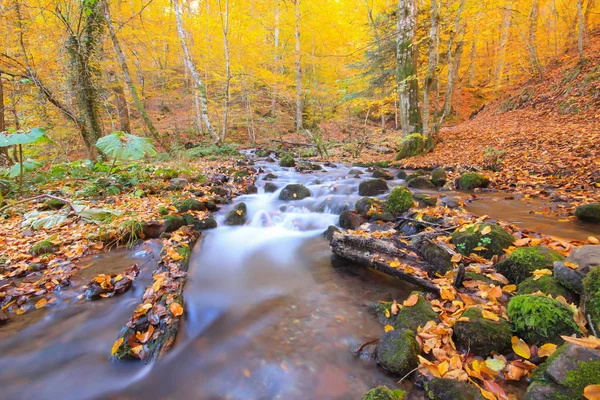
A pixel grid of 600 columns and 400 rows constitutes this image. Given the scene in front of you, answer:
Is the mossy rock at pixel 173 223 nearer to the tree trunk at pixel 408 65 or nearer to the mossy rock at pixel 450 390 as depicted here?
the mossy rock at pixel 450 390

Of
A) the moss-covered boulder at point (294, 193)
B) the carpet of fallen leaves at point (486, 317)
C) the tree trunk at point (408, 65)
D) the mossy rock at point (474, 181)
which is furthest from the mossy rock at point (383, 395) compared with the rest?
the tree trunk at point (408, 65)

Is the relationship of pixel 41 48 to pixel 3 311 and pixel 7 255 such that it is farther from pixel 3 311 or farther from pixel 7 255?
pixel 3 311

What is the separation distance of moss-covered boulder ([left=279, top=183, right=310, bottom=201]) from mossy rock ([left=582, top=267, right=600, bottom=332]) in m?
5.62

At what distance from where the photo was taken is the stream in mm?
2154

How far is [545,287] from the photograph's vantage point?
7.41 ft

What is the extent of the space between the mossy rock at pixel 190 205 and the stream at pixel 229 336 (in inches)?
56.2

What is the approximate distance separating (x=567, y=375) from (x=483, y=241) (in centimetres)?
192

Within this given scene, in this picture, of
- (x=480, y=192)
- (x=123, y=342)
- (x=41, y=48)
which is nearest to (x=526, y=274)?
(x=123, y=342)

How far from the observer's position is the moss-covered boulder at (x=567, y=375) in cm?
141

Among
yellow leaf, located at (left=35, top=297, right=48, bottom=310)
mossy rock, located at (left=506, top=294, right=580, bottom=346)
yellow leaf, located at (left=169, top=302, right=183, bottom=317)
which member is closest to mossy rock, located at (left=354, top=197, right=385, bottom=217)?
mossy rock, located at (left=506, top=294, right=580, bottom=346)

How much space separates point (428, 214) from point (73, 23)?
10997 millimetres

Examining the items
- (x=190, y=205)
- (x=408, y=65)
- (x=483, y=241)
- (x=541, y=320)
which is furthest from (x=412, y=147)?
(x=541, y=320)

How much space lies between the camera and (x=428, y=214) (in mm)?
4539

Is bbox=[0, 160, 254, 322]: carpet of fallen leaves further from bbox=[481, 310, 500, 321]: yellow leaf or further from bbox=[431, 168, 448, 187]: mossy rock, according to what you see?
bbox=[431, 168, 448, 187]: mossy rock
